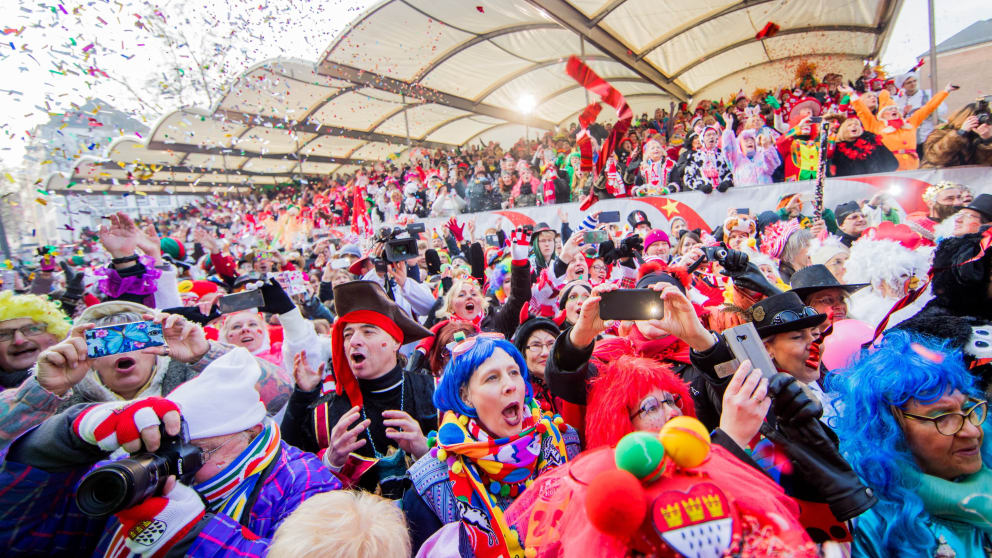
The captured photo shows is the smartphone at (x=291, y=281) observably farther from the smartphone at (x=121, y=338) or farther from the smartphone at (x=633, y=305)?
the smartphone at (x=633, y=305)

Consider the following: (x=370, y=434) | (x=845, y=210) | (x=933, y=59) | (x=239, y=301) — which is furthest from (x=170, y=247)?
(x=933, y=59)

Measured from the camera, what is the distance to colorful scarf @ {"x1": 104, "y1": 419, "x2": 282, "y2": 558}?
1368mm

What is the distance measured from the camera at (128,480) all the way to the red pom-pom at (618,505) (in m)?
1.15

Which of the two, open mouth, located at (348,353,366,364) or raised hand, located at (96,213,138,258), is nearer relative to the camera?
open mouth, located at (348,353,366,364)

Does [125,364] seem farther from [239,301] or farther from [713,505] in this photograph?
[713,505]

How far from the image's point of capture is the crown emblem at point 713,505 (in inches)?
27.3

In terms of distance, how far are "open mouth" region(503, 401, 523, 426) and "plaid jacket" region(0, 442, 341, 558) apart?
0.88 meters

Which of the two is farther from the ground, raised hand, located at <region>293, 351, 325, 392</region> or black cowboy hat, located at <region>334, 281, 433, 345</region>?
black cowboy hat, located at <region>334, 281, 433, 345</region>

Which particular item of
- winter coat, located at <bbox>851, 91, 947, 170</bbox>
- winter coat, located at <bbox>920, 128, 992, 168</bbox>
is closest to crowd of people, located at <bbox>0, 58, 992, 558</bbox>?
winter coat, located at <bbox>920, 128, 992, 168</bbox>

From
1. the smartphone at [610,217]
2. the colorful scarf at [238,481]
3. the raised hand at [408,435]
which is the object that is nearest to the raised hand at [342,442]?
the raised hand at [408,435]

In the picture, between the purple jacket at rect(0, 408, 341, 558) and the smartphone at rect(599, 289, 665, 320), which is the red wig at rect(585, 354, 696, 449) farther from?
the purple jacket at rect(0, 408, 341, 558)

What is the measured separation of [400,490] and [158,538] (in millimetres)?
925

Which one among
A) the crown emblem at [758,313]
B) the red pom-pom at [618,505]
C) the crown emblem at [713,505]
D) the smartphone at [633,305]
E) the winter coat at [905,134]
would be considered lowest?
the crown emblem at [713,505]

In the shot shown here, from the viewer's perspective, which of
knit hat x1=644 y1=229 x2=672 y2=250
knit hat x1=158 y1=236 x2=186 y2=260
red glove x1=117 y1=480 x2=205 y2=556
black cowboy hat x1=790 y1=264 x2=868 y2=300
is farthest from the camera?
knit hat x1=158 y1=236 x2=186 y2=260
